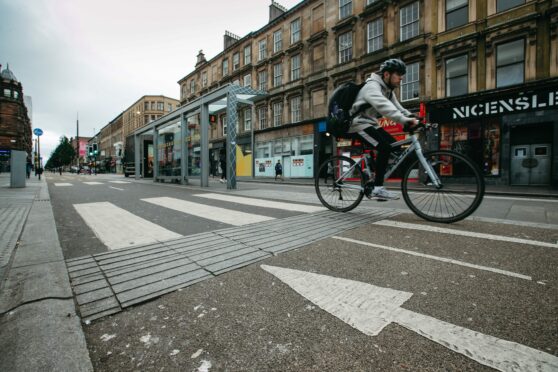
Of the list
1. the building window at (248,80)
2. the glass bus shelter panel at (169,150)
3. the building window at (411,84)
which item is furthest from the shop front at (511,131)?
the building window at (248,80)

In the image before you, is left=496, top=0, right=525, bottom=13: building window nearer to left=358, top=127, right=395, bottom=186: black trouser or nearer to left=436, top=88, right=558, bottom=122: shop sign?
left=436, top=88, right=558, bottom=122: shop sign

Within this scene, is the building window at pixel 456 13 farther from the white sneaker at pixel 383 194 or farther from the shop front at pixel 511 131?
the white sneaker at pixel 383 194

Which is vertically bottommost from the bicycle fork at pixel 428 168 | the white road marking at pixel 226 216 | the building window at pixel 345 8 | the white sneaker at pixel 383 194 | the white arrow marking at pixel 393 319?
the white arrow marking at pixel 393 319

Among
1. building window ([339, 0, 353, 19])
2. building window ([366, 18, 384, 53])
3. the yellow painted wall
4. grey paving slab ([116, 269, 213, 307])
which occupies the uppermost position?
building window ([339, 0, 353, 19])

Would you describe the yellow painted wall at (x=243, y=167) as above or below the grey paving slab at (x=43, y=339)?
above

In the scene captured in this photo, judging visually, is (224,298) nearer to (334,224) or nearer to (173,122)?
(334,224)

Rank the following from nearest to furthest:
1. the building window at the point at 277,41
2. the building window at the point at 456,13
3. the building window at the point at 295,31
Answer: the building window at the point at 456,13 < the building window at the point at 295,31 < the building window at the point at 277,41

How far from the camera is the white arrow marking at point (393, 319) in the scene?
1005 mm

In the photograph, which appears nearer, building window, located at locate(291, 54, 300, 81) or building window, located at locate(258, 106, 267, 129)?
building window, located at locate(291, 54, 300, 81)

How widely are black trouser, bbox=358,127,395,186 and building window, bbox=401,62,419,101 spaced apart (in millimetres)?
15232

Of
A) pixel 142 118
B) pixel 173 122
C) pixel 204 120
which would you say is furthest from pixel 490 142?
pixel 142 118

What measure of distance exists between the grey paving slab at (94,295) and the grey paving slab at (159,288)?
0.08 metres

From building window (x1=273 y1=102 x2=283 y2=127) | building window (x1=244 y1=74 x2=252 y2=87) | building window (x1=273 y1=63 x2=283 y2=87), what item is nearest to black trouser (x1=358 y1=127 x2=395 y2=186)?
building window (x1=273 y1=102 x2=283 y2=127)

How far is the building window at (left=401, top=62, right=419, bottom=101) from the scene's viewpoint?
16594 millimetres
